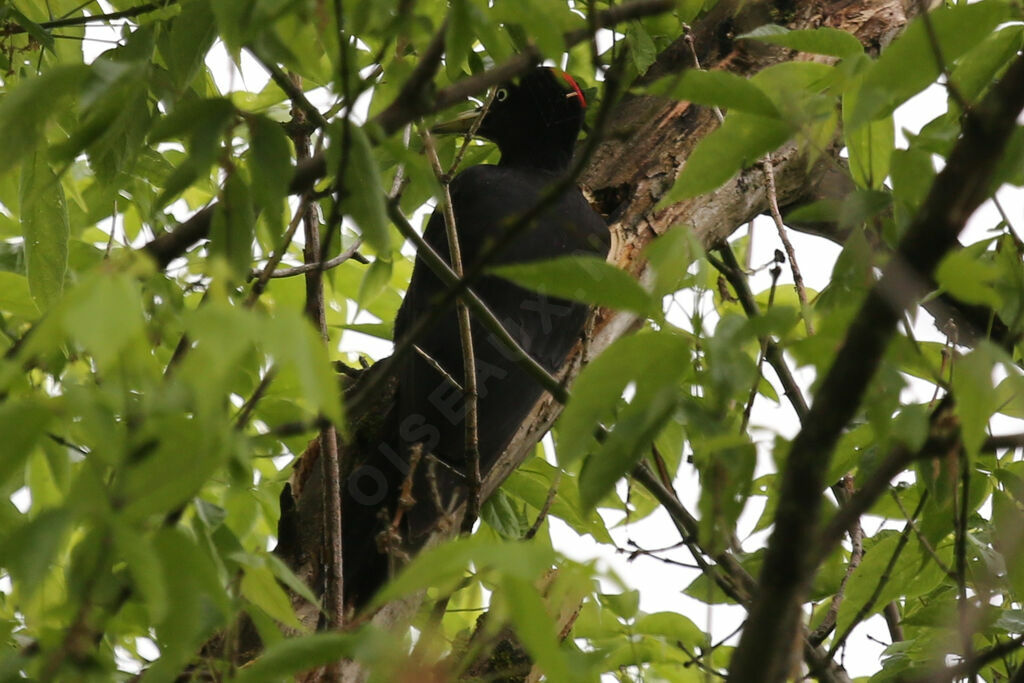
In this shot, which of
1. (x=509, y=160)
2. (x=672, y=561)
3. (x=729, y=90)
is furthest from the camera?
(x=509, y=160)

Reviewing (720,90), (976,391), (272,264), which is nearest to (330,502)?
(272,264)

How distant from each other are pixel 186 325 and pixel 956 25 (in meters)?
0.85

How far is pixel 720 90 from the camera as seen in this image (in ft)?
3.57

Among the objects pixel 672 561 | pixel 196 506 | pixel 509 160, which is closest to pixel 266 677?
pixel 196 506

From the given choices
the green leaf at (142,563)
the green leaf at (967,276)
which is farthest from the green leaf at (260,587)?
the green leaf at (967,276)

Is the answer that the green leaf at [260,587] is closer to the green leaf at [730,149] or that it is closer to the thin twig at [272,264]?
the thin twig at [272,264]

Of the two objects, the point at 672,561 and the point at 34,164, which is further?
the point at 672,561

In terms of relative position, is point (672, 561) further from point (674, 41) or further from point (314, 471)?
point (674, 41)

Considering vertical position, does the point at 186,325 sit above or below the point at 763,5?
below

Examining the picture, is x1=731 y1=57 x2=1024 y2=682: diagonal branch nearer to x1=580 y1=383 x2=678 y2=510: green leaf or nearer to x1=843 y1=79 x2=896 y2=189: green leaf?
x1=580 y1=383 x2=678 y2=510: green leaf

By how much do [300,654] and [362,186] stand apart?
1.51ft

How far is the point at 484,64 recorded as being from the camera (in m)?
2.40

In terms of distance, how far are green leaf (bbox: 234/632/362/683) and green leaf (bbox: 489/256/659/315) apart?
0.36 meters

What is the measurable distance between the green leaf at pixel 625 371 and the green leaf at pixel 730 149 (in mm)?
200
